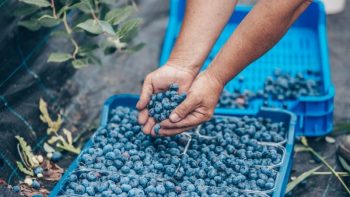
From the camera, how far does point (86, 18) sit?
2422 millimetres

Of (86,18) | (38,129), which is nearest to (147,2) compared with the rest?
(86,18)

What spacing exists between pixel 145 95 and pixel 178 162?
0.93ft

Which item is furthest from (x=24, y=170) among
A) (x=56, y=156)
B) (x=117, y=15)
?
(x=117, y=15)

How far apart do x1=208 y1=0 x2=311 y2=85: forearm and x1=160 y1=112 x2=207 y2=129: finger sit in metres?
0.16

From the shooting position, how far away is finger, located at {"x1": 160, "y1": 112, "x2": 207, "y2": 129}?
6.41ft

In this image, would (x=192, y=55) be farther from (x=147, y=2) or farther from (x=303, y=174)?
(x=147, y=2)

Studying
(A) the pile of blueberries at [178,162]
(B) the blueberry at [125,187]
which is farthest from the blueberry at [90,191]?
(B) the blueberry at [125,187]

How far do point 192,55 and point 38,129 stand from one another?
0.77 m

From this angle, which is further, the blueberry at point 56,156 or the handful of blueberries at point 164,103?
the blueberry at point 56,156

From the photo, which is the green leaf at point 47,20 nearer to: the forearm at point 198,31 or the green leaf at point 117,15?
the green leaf at point 117,15

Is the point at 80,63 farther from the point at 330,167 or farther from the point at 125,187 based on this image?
the point at 330,167

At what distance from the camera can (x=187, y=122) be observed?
1965mm

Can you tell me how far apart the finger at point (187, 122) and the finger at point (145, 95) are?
0.41ft

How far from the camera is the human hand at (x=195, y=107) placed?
1.92 m
